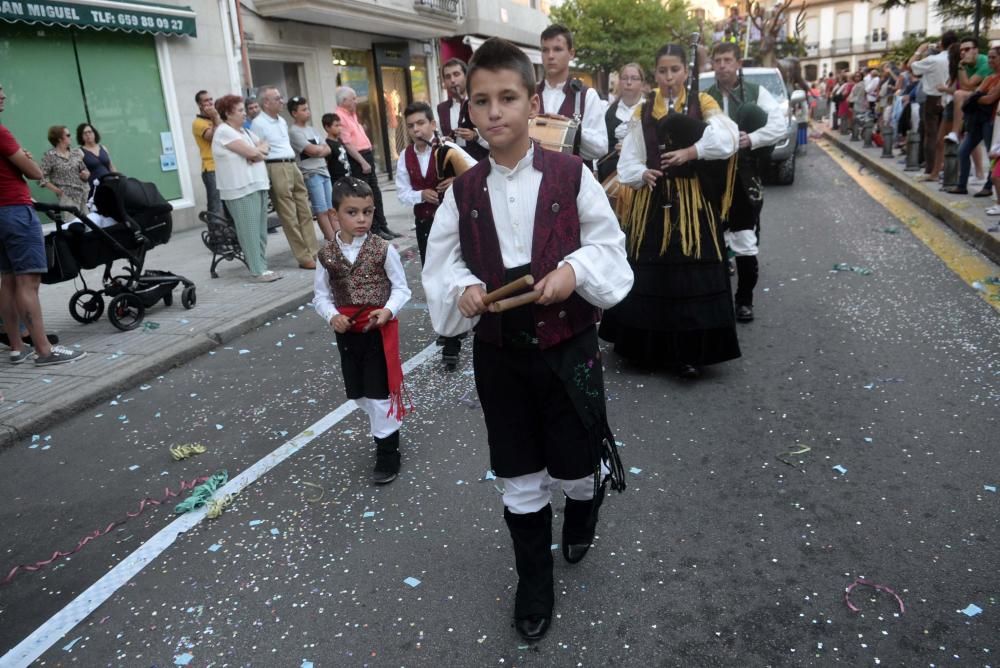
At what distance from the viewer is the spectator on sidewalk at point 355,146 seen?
10.4 m

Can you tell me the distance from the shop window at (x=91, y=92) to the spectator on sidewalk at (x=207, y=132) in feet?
6.33

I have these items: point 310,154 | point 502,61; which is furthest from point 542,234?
point 310,154

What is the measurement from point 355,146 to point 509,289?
886 cm

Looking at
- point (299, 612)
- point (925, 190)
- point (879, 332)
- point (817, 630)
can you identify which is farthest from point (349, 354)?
point (925, 190)

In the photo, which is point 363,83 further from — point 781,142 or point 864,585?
point 864,585

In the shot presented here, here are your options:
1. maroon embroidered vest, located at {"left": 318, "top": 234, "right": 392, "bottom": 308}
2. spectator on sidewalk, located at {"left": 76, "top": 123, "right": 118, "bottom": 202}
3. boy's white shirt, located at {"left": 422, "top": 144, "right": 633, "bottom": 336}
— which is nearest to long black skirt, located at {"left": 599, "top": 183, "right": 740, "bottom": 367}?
maroon embroidered vest, located at {"left": 318, "top": 234, "right": 392, "bottom": 308}

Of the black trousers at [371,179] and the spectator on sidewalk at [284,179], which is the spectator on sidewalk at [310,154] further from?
the black trousers at [371,179]

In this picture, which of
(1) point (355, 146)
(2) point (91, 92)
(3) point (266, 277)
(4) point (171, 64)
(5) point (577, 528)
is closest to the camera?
(5) point (577, 528)

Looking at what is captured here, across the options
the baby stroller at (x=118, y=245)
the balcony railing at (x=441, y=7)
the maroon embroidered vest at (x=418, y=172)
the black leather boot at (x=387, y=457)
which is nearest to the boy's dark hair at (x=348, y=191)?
the black leather boot at (x=387, y=457)

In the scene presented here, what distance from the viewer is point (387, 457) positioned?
3.89 meters

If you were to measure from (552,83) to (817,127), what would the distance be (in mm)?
27783

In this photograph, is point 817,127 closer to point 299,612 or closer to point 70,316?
point 70,316

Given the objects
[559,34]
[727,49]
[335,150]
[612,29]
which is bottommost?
[335,150]

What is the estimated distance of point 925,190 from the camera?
35.3 feet
